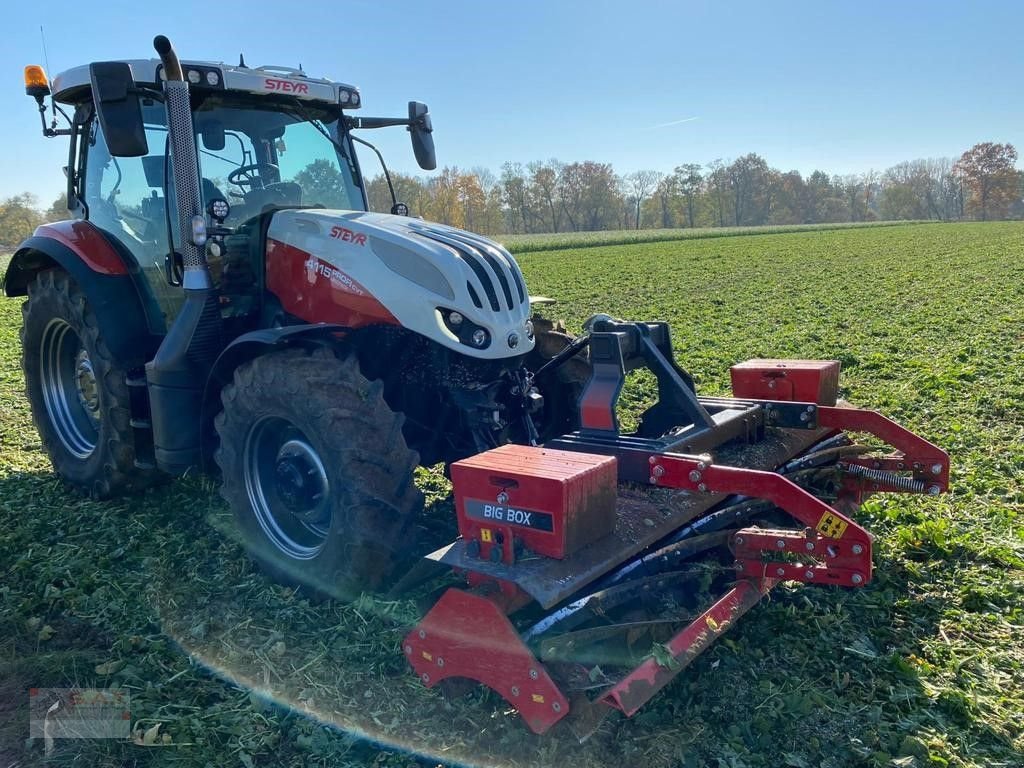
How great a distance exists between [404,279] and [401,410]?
2.88 ft

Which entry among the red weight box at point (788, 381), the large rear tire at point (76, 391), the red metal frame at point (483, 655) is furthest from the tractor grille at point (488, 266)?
the large rear tire at point (76, 391)

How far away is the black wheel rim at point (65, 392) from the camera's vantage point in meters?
5.86

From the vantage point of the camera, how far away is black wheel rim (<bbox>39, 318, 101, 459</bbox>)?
5.86 m

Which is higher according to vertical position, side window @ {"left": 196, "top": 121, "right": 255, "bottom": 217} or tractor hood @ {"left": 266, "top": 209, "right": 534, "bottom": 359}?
side window @ {"left": 196, "top": 121, "right": 255, "bottom": 217}

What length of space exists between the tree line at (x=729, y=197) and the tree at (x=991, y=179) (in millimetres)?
106

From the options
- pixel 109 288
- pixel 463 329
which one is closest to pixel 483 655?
pixel 463 329

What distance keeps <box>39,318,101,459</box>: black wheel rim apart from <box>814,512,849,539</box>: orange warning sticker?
5090 millimetres

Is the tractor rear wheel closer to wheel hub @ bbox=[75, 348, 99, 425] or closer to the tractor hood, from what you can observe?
the tractor hood

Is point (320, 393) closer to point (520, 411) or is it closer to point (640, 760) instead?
point (520, 411)

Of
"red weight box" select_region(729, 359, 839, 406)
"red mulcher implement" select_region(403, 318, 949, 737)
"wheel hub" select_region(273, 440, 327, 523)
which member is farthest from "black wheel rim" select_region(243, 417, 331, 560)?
"red weight box" select_region(729, 359, 839, 406)

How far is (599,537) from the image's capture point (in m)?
3.23

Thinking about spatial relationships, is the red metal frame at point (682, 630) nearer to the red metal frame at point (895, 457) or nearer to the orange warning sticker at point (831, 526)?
the orange warning sticker at point (831, 526)

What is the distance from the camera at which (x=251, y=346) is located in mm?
4195

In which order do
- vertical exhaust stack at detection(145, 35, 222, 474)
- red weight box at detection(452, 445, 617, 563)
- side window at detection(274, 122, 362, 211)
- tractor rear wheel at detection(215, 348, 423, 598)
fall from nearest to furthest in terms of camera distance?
red weight box at detection(452, 445, 617, 563)
tractor rear wheel at detection(215, 348, 423, 598)
vertical exhaust stack at detection(145, 35, 222, 474)
side window at detection(274, 122, 362, 211)
